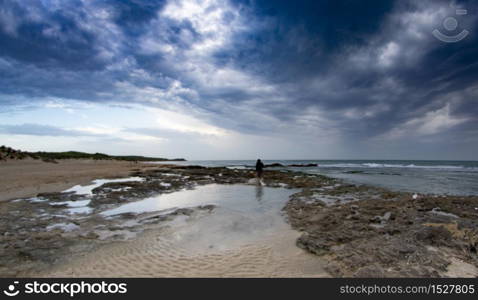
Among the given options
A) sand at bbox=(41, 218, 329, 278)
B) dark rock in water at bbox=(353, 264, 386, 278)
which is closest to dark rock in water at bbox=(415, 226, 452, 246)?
dark rock in water at bbox=(353, 264, 386, 278)

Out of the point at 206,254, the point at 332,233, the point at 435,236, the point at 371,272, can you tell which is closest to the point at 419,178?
the point at 435,236

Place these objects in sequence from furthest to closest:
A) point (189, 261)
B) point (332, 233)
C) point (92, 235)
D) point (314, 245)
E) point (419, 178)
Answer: point (419, 178) → point (92, 235) → point (332, 233) → point (314, 245) → point (189, 261)

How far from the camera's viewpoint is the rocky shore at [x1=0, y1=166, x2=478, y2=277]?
13.0 ft

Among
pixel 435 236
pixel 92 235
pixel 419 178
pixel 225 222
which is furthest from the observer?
pixel 419 178

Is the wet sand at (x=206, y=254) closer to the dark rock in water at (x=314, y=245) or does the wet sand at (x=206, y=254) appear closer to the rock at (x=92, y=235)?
the dark rock in water at (x=314, y=245)

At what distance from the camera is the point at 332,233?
18.7ft

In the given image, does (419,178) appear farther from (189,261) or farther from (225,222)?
(189,261)

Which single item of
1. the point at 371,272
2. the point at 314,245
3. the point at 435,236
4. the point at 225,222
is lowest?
the point at 225,222

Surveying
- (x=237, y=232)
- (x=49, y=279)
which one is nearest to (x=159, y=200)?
(x=237, y=232)

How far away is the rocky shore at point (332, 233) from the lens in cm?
Answer: 395

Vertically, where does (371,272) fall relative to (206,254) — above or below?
above

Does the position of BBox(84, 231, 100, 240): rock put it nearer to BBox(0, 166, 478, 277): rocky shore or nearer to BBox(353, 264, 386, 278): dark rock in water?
BBox(0, 166, 478, 277): rocky shore

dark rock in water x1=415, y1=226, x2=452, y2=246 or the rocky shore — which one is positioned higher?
dark rock in water x1=415, y1=226, x2=452, y2=246

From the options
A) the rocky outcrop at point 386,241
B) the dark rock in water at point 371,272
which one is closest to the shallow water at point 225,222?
the rocky outcrop at point 386,241
